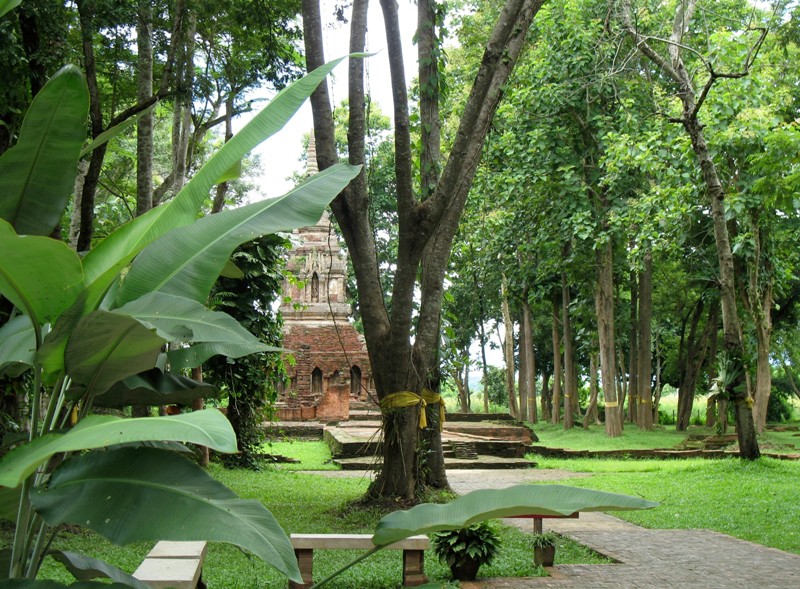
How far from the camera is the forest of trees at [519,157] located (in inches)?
343

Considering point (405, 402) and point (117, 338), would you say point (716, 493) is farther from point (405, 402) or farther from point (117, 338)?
point (117, 338)

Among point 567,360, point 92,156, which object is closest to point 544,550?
point 92,156

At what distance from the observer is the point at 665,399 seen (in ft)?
243

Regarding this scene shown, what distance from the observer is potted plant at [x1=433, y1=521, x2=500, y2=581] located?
6.25m

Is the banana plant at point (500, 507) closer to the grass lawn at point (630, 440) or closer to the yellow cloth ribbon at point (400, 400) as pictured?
the yellow cloth ribbon at point (400, 400)

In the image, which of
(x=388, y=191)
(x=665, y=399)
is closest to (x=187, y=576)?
(x=388, y=191)

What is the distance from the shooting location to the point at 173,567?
443cm

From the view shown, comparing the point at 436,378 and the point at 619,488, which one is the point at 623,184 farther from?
the point at 436,378

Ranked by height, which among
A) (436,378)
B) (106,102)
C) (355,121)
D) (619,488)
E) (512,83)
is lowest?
(619,488)

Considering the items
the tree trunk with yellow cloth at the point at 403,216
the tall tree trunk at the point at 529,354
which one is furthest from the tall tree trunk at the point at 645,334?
the tree trunk with yellow cloth at the point at 403,216

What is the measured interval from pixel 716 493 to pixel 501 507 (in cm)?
1045

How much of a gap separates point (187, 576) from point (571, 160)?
696 inches

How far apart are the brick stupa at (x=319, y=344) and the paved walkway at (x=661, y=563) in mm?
17285

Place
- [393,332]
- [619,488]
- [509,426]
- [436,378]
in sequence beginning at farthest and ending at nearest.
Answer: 1. [509,426]
2. [619,488]
3. [436,378]
4. [393,332]
